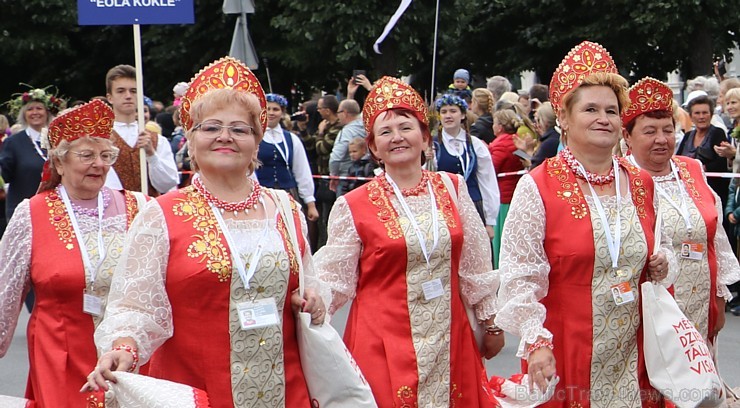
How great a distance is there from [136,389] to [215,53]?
26828 millimetres

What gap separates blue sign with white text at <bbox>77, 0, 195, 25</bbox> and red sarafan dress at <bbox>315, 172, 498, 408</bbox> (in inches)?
129

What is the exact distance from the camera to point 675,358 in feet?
16.5

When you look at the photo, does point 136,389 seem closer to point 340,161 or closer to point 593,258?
point 593,258

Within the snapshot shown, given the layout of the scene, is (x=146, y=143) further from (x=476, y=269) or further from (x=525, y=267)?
(x=525, y=267)

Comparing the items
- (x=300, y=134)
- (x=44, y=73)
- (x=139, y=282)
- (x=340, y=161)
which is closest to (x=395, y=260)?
(x=139, y=282)

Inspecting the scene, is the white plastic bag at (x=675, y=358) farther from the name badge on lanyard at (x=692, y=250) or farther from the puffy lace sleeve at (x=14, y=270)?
the puffy lace sleeve at (x=14, y=270)

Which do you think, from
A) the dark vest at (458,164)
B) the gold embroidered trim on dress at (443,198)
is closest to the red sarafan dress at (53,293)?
the gold embroidered trim on dress at (443,198)

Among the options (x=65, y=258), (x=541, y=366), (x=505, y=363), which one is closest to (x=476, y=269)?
(x=541, y=366)

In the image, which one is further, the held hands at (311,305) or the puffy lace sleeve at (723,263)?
the puffy lace sleeve at (723,263)

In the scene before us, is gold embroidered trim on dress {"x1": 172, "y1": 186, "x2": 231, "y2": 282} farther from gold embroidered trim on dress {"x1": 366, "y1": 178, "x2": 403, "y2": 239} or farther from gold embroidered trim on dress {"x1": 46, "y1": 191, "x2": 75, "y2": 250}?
gold embroidered trim on dress {"x1": 46, "y1": 191, "x2": 75, "y2": 250}

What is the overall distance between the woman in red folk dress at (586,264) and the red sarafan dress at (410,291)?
58 centimetres

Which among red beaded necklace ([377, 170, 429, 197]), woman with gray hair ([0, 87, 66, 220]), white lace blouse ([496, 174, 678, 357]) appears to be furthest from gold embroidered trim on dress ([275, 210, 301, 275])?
woman with gray hair ([0, 87, 66, 220])

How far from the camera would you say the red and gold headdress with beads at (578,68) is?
5.42 m

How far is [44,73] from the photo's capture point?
32.8 meters
